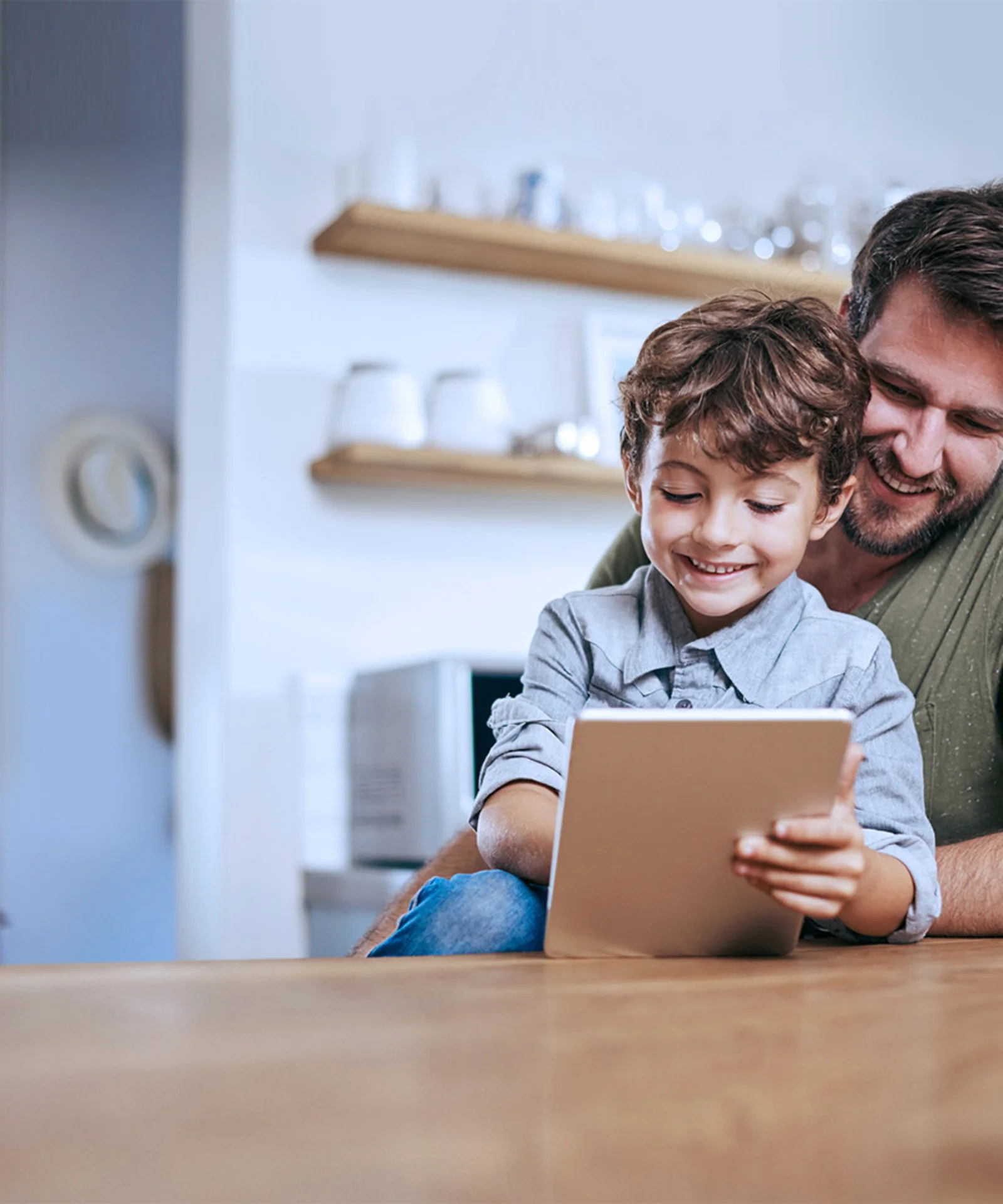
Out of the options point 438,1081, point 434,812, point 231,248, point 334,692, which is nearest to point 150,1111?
point 438,1081

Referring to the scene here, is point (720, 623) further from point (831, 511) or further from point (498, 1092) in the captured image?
point (498, 1092)

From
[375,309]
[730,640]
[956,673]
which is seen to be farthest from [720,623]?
[375,309]

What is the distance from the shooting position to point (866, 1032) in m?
0.48

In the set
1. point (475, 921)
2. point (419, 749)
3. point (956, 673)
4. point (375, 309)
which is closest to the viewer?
point (475, 921)

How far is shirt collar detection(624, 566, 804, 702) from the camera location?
107 cm

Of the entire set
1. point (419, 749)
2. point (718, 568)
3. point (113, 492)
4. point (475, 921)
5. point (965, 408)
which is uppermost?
point (965, 408)

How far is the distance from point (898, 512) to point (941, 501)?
0.13ft

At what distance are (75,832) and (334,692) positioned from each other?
175cm

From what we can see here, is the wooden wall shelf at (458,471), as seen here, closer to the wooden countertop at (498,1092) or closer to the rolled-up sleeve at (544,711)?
the rolled-up sleeve at (544,711)

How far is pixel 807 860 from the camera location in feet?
2.56

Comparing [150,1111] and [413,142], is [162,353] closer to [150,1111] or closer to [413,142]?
[413,142]

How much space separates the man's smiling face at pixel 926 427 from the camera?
4.38ft

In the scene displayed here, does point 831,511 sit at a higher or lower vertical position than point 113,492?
higher

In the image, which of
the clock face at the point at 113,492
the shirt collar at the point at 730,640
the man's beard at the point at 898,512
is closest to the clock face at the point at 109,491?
the clock face at the point at 113,492
